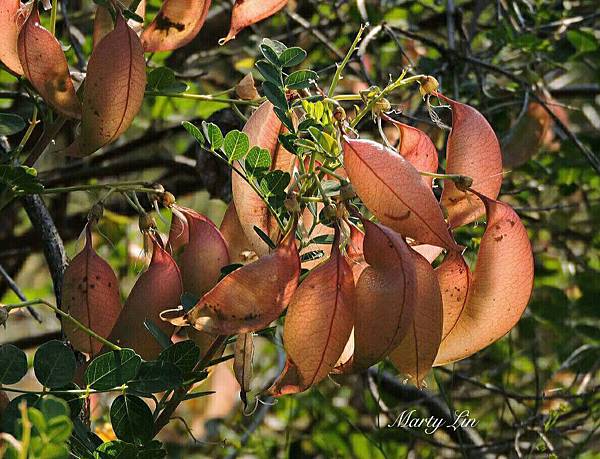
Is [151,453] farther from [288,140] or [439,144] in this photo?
[439,144]

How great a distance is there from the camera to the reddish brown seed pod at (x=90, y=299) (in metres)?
0.78

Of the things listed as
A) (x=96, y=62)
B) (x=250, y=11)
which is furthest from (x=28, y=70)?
(x=250, y=11)

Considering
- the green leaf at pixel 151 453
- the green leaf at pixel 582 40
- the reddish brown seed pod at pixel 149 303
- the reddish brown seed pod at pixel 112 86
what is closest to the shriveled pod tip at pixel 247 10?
the reddish brown seed pod at pixel 112 86

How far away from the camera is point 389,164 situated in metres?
0.69

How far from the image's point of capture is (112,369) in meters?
0.72

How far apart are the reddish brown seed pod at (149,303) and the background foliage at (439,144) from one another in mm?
614

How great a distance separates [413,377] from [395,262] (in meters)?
0.10

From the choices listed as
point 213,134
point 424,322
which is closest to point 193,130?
point 213,134

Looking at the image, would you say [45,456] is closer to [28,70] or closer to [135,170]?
[28,70]

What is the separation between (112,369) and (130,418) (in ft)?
0.16

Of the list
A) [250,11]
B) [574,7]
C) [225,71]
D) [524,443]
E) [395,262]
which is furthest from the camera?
[225,71]

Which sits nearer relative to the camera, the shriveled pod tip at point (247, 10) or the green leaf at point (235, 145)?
the green leaf at point (235, 145)
